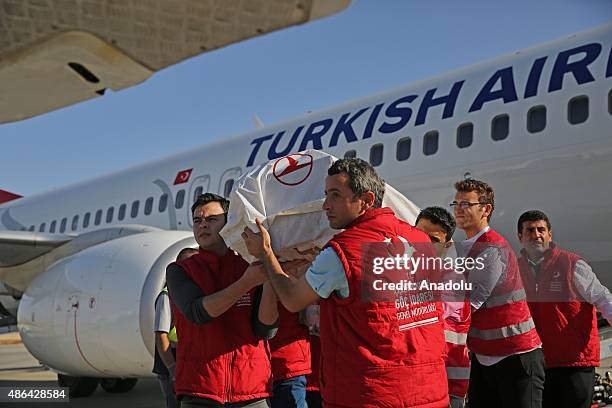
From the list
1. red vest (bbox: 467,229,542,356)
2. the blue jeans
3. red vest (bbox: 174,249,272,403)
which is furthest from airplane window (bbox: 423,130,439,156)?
red vest (bbox: 174,249,272,403)

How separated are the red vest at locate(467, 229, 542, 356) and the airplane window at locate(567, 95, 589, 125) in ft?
7.15

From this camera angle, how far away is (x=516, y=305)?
3.35 metres

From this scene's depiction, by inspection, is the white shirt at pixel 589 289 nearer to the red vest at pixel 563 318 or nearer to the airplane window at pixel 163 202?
the red vest at pixel 563 318

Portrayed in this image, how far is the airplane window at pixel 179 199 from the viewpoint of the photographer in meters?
9.08

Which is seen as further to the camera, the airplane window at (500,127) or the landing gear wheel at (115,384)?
the landing gear wheel at (115,384)

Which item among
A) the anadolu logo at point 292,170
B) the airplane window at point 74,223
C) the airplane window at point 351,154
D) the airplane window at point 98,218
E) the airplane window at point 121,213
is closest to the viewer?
the anadolu logo at point 292,170

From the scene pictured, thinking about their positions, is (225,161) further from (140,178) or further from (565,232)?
(565,232)

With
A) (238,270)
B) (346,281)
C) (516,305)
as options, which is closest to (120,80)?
(346,281)

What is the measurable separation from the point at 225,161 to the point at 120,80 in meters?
7.32

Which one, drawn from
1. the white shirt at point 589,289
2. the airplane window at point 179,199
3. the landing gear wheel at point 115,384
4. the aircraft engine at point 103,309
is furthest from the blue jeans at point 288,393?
the airplane window at point 179,199

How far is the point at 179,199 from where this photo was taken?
9.14m

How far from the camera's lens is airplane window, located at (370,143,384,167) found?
651 centimetres

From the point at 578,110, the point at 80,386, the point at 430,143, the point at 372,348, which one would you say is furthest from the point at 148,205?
the point at 372,348

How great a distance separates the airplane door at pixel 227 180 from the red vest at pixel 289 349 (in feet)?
15.8
